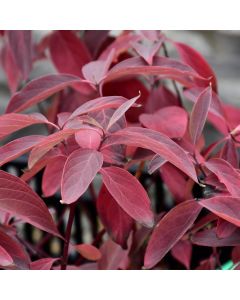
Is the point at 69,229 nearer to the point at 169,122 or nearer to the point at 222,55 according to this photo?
the point at 169,122

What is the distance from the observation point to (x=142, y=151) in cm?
Answer: 56

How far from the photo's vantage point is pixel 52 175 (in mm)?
518

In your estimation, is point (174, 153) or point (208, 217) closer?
point (174, 153)

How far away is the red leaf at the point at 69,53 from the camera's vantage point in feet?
2.49

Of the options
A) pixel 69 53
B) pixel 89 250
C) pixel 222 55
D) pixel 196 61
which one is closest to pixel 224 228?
pixel 89 250

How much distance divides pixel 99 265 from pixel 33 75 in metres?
1.69

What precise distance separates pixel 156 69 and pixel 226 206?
154mm

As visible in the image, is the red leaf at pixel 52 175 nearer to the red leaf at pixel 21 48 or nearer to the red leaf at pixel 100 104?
the red leaf at pixel 100 104

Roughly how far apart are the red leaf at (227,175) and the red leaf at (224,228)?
0.09 ft

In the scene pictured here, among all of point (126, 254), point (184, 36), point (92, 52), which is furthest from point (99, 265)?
point (184, 36)

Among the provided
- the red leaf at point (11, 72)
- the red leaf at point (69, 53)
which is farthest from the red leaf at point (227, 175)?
the red leaf at point (11, 72)

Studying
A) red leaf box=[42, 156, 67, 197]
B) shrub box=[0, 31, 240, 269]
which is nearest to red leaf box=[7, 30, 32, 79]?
shrub box=[0, 31, 240, 269]

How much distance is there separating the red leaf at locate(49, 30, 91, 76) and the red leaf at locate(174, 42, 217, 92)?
14 centimetres
